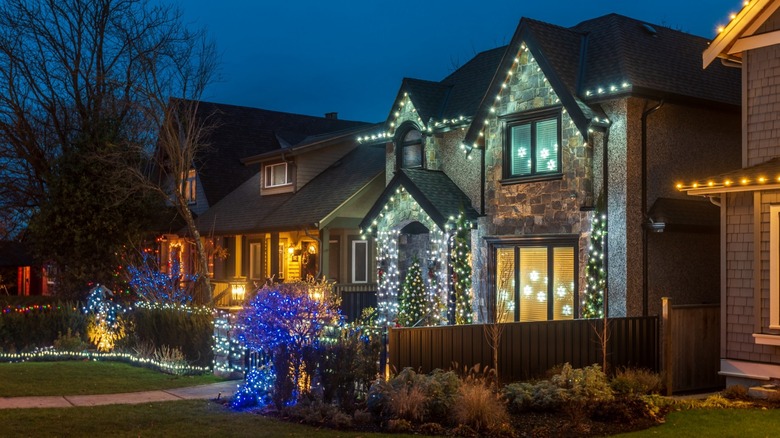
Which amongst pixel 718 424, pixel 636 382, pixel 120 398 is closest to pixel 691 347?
pixel 636 382

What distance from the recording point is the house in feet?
91.0

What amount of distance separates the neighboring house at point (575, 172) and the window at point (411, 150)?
637 millimetres

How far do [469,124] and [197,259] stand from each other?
1517cm

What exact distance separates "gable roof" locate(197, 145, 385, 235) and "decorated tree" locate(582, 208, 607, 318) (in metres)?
9.98

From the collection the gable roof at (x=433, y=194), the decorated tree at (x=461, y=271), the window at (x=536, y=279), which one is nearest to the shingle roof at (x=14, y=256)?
the gable roof at (x=433, y=194)

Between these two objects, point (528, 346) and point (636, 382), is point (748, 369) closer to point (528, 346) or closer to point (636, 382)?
point (636, 382)

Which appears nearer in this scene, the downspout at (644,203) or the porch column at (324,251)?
the downspout at (644,203)

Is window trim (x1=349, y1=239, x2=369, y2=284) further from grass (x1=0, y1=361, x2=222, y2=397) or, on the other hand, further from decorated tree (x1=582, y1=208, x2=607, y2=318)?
decorated tree (x1=582, y1=208, x2=607, y2=318)

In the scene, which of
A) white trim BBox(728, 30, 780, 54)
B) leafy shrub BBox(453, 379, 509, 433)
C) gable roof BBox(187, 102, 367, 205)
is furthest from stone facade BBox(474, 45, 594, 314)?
gable roof BBox(187, 102, 367, 205)

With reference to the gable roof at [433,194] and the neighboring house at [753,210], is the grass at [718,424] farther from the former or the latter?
the gable roof at [433,194]

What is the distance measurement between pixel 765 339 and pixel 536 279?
5431 mm

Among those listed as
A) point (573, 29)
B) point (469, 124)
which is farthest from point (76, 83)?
point (573, 29)

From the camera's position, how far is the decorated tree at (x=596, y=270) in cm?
1611

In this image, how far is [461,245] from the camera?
18766mm
